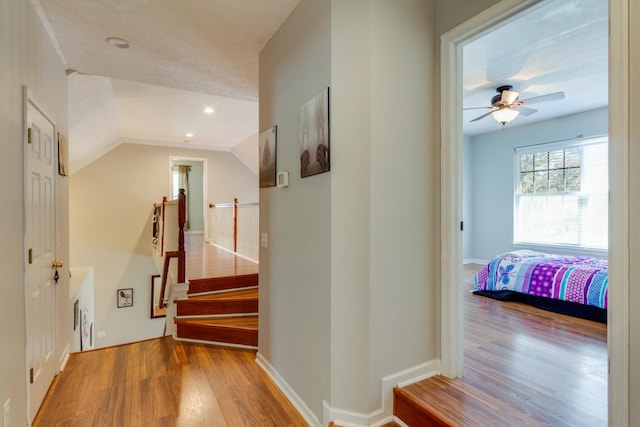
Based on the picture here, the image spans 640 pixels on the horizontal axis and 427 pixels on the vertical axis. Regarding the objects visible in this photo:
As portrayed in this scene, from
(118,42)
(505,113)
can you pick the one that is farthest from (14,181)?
(505,113)

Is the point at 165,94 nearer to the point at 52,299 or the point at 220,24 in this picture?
the point at 220,24

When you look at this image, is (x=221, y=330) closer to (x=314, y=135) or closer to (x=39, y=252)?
(x=39, y=252)

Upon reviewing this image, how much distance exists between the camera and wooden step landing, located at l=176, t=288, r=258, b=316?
11.0 ft

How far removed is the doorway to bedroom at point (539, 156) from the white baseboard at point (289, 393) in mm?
1018

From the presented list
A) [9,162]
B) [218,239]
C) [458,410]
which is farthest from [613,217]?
[218,239]

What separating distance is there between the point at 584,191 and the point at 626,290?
4.77 metres

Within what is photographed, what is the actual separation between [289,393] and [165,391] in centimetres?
93

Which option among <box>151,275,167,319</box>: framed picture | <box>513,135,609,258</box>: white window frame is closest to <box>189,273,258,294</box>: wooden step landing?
<box>151,275,167,319</box>: framed picture

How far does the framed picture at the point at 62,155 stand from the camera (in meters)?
2.60

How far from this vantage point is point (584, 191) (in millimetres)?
4824

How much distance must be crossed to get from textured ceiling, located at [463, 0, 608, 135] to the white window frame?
0.57m

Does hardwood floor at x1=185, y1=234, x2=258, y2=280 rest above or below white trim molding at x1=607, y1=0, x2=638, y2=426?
below

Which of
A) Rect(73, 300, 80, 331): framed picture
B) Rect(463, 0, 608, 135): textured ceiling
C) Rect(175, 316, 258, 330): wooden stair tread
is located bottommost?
Rect(73, 300, 80, 331): framed picture

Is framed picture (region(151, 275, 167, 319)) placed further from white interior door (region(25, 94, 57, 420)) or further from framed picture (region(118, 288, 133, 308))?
white interior door (region(25, 94, 57, 420))
